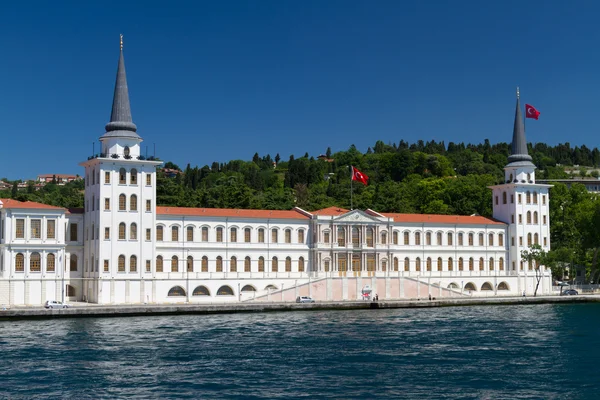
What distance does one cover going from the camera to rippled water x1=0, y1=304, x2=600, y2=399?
34781mm

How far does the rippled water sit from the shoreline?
237 cm

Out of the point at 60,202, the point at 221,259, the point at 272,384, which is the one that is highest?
the point at 60,202

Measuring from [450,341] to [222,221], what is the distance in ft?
99.9

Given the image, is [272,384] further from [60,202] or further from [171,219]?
[60,202]

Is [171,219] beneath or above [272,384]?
above

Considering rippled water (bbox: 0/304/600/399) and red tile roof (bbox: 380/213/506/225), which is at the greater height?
red tile roof (bbox: 380/213/506/225)

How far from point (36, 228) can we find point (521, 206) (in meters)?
47.7

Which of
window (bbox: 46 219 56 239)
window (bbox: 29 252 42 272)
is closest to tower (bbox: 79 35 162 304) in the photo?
window (bbox: 46 219 56 239)

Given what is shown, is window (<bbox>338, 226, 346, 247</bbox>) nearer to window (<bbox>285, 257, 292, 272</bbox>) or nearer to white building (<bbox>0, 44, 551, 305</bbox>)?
white building (<bbox>0, 44, 551, 305</bbox>)

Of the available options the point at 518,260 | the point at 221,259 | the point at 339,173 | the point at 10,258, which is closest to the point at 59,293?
the point at 10,258

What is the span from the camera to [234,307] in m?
67.4

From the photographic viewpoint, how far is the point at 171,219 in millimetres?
72875

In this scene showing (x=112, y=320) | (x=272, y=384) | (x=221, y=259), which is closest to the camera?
(x=272, y=384)

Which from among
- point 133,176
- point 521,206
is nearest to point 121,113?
point 133,176
